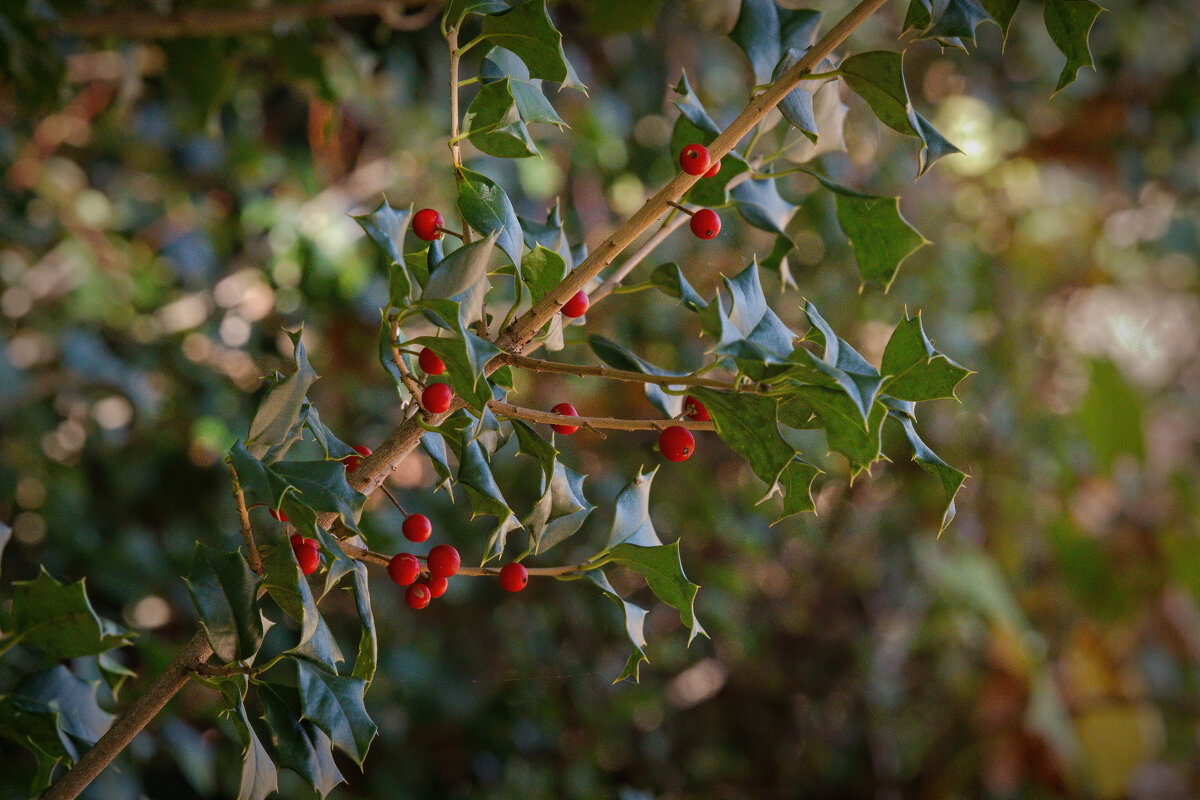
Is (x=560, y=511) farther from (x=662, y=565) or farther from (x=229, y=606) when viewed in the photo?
(x=229, y=606)

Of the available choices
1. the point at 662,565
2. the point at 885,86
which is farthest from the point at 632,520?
the point at 885,86

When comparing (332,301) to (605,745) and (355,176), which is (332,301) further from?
(605,745)

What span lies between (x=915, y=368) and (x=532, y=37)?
0.27m

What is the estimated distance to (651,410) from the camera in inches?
76.9

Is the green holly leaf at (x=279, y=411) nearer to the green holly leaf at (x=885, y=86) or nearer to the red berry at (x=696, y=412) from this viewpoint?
the red berry at (x=696, y=412)

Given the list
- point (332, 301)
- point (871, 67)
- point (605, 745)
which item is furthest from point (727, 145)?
point (605, 745)

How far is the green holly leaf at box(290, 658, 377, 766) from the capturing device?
456 millimetres

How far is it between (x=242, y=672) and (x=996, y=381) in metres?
1.98

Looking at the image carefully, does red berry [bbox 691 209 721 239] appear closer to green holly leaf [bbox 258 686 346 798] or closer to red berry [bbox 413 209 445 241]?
red berry [bbox 413 209 445 241]

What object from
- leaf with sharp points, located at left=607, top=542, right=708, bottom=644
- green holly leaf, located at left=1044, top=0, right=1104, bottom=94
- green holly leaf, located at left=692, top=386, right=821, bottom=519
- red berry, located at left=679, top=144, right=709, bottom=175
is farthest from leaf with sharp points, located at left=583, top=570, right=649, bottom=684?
green holly leaf, located at left=1044, top=0, right=1104, bottom=94

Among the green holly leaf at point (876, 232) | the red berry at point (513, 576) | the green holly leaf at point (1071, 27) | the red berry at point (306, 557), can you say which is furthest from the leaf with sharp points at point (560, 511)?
the green holly leaf at point (1071, 27)

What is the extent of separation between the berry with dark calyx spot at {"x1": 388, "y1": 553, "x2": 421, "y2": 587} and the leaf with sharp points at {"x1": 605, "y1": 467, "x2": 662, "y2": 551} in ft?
0.37

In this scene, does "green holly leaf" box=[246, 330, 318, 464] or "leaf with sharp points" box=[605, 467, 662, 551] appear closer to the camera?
"green holly leaf" box=[246, 330, 318, 464]

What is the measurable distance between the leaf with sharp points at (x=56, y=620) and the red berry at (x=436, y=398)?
229 millimetres
